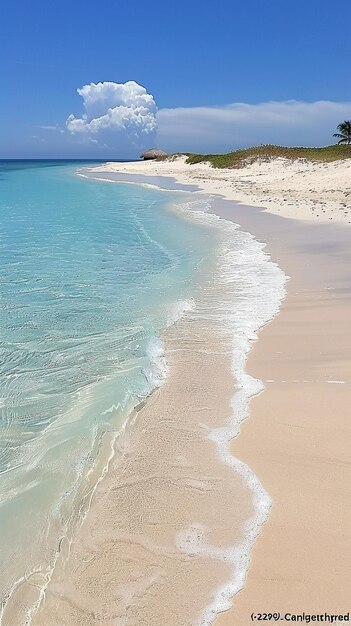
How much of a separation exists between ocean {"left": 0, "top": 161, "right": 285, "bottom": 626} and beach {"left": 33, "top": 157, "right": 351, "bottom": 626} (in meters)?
0.08

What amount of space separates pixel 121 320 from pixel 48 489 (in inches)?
176

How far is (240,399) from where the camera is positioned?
18.6ft

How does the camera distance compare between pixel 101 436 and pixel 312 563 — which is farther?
pixel 101 436

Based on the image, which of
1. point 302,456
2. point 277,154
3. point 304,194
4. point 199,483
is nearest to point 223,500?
point 199,483

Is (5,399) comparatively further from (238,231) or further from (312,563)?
(238,231)

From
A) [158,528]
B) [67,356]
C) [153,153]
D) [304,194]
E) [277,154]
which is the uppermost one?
[153,153]

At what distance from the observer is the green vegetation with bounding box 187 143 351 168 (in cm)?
5244

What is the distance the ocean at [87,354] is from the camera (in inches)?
152

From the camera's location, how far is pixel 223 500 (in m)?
4.01

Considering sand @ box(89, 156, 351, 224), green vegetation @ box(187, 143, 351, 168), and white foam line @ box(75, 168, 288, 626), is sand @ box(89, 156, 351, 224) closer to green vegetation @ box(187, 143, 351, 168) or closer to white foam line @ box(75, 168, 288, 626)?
green vegetation @ box(187, 143, 351, 168)

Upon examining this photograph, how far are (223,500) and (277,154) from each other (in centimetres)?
5876

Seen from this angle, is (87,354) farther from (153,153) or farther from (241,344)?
(153,153)

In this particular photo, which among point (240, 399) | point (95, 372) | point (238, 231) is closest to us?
point (240, 399)

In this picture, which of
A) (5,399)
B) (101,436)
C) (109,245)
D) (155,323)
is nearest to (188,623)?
(101,436)
